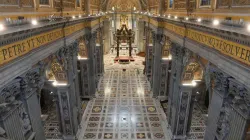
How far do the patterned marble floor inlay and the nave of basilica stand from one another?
6 centimetres

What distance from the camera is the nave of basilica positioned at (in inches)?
175

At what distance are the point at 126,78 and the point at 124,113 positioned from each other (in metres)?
6.32

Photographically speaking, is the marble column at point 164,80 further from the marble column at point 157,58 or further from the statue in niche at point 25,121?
the statue in niche at point 25,121

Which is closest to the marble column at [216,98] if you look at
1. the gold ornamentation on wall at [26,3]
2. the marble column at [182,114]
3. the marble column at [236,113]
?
the marble column at [236,113]

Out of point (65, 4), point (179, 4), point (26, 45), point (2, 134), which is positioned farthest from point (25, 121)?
point (179, 4)

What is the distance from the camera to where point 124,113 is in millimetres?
12484

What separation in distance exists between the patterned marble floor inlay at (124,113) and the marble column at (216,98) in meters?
4.61

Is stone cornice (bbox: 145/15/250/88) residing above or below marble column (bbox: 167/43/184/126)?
above

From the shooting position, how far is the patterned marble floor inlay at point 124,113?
10445mm

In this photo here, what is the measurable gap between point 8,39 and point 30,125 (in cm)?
247

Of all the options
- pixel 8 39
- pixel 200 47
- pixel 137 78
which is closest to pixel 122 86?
pixel 137 78

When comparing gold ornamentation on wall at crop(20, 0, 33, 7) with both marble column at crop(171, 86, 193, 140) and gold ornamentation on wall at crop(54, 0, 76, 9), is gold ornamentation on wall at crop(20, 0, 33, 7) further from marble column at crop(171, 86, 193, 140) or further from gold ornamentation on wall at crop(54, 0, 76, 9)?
marble column at crop(171, 86, 193, 140)

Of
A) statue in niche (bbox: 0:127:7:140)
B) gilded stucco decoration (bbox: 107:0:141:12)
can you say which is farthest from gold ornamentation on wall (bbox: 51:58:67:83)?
gilded stucco decoration (bbox: 107:0:141:12)

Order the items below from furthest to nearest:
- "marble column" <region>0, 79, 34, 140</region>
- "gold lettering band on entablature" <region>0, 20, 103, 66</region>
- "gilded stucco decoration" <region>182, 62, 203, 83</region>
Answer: "gilded stucco decoration" <region>182, 62, 203, 83</region>, "gold lettering band on entablature" <region>0, 20, 103, 66</region>, "marble column" <region>0, 79, 34, 140</region>
